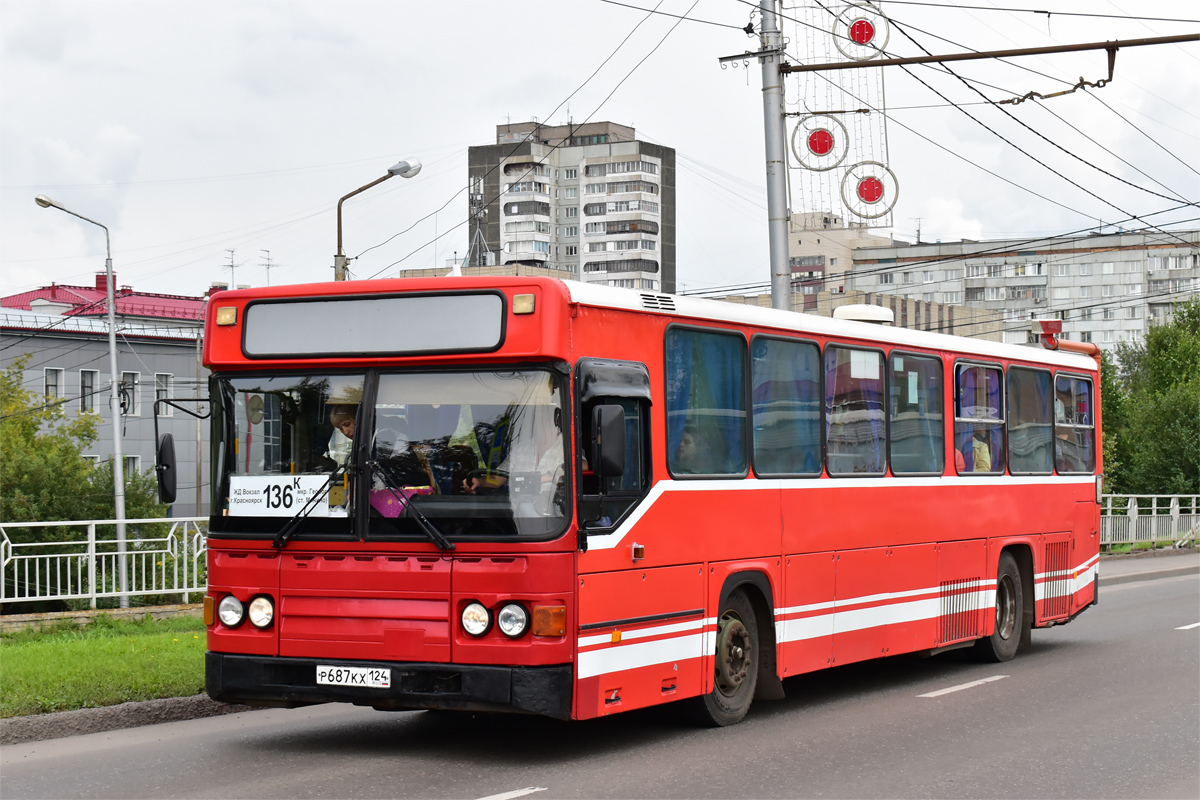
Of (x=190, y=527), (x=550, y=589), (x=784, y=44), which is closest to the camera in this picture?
(x=550, y=589)

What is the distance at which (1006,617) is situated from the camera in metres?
14.8

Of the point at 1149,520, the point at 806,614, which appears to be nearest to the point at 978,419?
the point at 806,614

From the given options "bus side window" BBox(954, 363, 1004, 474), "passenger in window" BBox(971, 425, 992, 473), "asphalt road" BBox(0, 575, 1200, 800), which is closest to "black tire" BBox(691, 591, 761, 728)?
"asphalt road" BBox(0, 575, 1200, 800)

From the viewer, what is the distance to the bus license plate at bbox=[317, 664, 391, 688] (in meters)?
8.70

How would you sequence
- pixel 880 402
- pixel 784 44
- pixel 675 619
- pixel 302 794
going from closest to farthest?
pixel 302 794
pixel 675 619
pixel 880 402
pixel 784 44

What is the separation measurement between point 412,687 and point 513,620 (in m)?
0.71

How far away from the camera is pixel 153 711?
1035cm

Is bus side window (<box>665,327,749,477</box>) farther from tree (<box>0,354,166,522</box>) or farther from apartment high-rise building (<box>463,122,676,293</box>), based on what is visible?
apartment high-rise building (<box>463,122,676,293</box>)

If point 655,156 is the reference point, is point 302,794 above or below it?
below

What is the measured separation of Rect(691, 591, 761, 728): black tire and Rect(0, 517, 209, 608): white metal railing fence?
11.1 m

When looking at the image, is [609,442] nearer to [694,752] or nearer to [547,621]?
[547,621]

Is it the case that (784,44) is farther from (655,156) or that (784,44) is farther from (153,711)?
(655,156)

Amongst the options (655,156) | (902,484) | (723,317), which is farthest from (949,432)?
(655,156)

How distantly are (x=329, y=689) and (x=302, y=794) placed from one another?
0.98 metres
